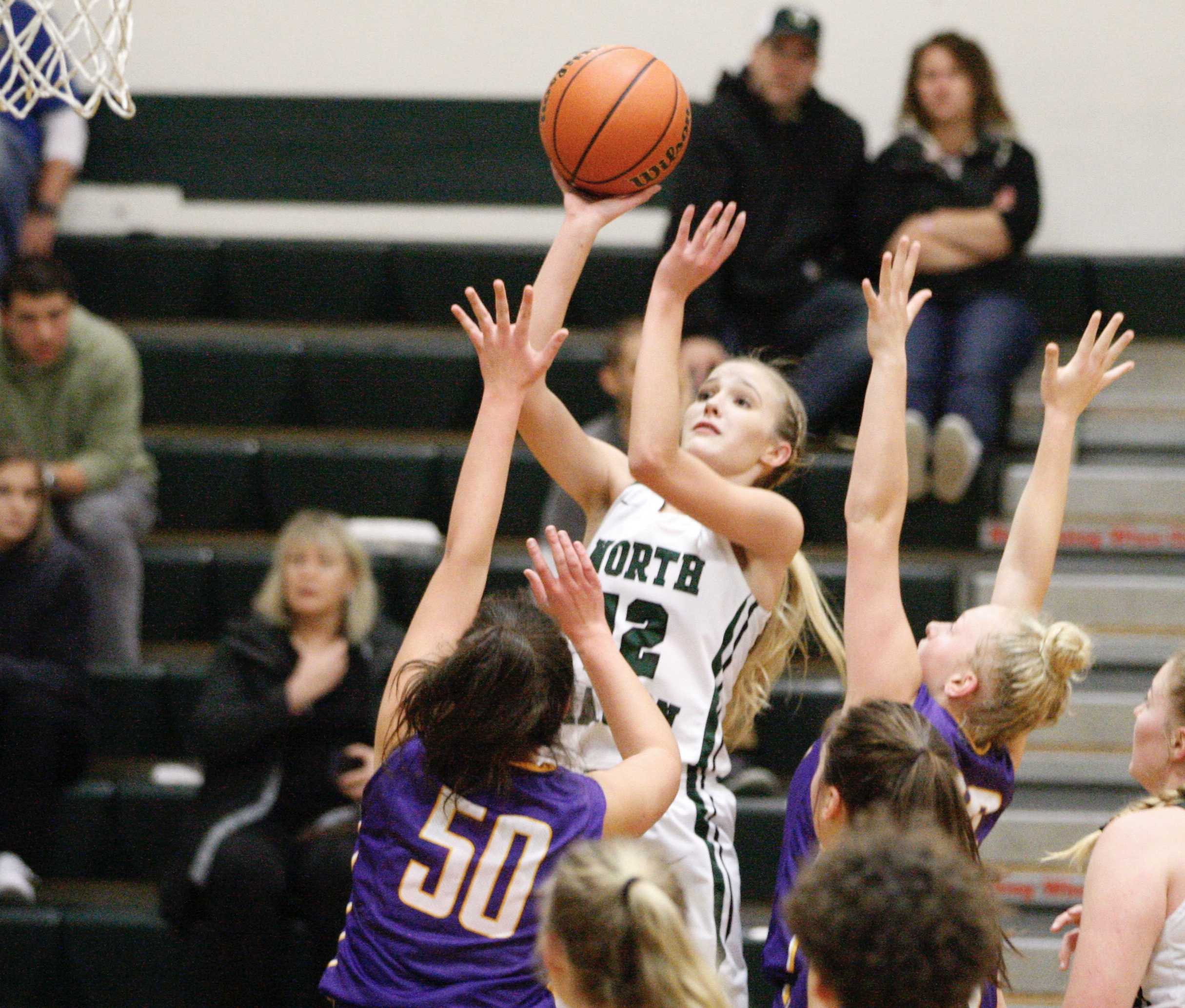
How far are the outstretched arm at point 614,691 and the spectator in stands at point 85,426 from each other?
3.23m

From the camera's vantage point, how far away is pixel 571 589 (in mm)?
2383

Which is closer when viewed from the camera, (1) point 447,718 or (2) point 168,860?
(1) point 447,718

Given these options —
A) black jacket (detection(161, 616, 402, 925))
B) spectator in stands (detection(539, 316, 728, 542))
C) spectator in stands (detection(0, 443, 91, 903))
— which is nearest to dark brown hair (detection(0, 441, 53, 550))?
spectator in stands (detection(0, 443, 91, 903))

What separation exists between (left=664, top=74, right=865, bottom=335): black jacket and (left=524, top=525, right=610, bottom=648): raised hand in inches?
119

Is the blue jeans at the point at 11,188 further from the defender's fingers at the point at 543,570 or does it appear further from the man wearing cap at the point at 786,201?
the defender's fingers at the point at 543,570

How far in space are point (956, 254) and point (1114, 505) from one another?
3.28ft

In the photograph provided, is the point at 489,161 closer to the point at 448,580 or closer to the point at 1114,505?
the point at 1114,505

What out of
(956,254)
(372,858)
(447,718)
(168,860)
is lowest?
(168,860)

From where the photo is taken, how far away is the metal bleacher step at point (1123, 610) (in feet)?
17.1

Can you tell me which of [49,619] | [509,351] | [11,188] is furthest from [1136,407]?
[11,188]

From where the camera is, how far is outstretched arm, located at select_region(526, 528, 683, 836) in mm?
2348

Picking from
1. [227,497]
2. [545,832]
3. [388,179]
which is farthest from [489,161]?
[545,832]

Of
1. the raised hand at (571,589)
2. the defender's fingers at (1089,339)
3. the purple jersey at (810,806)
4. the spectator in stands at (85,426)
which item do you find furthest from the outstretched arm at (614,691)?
the spectator in stands at (85,426)

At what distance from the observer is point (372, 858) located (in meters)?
2.33
